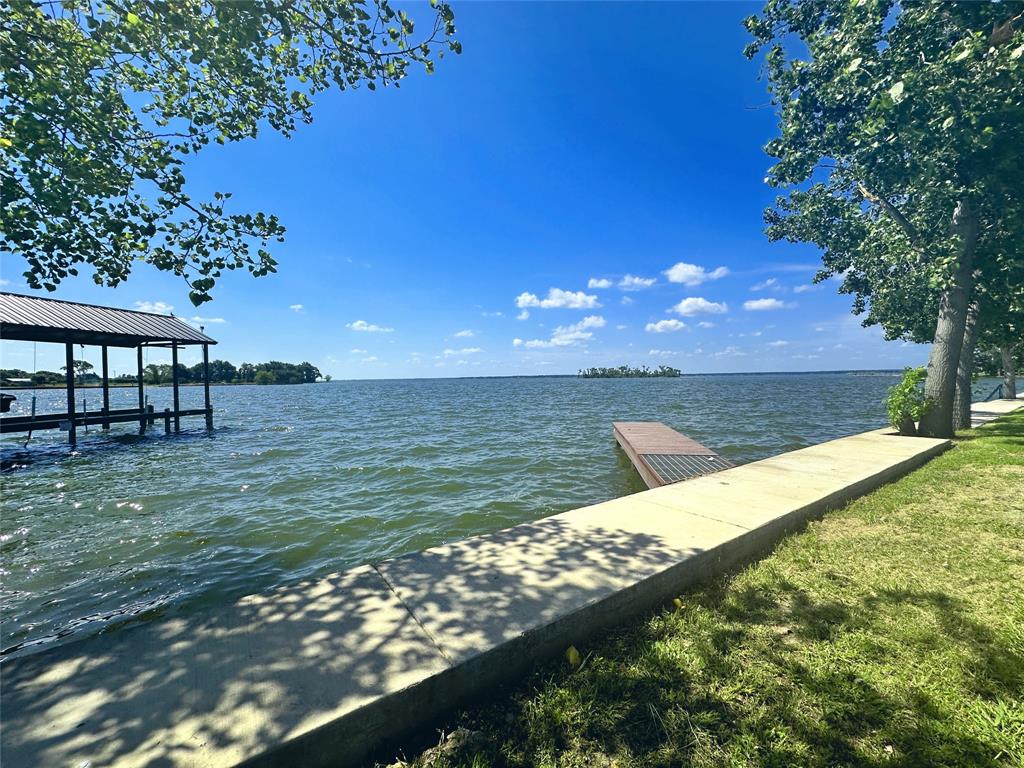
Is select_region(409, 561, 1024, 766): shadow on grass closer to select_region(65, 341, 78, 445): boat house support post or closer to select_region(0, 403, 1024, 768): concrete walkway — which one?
select_region(0, 403, 1024, 768): concrete walkway

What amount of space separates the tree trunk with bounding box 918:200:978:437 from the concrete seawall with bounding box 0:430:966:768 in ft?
32.2

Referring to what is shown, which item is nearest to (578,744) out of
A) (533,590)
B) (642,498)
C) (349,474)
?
(533,590)

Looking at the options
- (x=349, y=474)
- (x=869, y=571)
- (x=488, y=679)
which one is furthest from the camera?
(x=349, y=474)

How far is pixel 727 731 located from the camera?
7.32 feet

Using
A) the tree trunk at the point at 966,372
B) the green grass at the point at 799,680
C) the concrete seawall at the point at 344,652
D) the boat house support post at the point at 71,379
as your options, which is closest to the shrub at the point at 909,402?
the tree trunk at the point at 966,372

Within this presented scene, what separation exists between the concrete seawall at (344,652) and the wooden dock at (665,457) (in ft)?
13.6

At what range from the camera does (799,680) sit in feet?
8.41

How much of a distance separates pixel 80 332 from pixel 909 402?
88.4 feet

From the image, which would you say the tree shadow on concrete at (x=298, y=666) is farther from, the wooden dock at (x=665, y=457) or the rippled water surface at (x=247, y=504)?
the wooden dock at (x=665, y=457)

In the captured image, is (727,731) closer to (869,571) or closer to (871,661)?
(871,661)

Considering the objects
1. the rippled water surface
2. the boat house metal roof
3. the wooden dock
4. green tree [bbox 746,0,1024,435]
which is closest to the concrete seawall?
the rippled water surface

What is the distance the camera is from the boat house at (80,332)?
14422 millimetres

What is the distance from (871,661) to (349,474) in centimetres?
1124

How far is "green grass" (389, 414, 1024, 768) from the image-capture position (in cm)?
213
